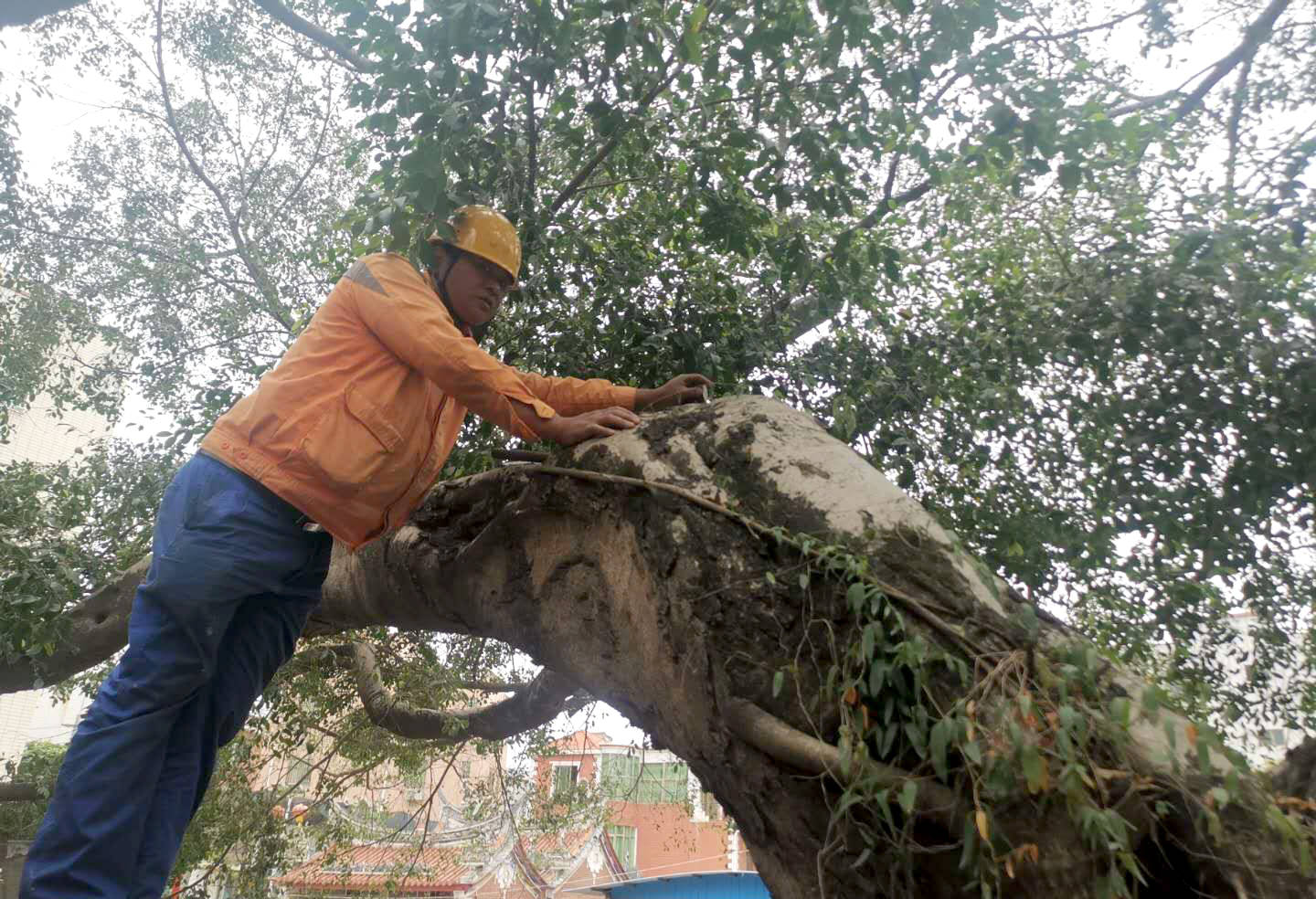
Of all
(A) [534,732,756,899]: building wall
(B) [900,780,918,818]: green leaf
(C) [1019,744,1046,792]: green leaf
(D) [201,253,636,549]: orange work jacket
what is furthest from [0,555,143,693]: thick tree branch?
(A) [534,732,756,899]: building wall

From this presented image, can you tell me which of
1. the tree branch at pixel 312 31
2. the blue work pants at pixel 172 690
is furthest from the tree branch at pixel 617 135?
the blue work pants at pixel 172 690

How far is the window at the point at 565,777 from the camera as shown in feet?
28.0

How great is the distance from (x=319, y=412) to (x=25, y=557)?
2.66 m

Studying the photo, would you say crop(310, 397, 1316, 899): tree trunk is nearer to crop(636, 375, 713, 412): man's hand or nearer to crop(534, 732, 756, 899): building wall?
crop(636, 375, 713, 412): man's hand

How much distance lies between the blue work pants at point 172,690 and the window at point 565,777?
245 inches

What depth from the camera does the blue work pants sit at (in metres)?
2.14

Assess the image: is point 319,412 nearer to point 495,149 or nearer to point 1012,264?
point 495,149

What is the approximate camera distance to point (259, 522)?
2451mm

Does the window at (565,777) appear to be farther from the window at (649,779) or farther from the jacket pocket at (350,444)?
the jacket pocket at (350,444)

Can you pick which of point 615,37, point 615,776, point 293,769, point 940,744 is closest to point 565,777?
point 615,776

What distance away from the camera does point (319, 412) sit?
2451mm

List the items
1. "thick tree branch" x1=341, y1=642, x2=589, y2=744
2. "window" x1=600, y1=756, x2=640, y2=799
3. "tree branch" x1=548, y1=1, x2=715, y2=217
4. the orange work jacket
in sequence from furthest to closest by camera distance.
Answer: "window" x1=600, y1=756, x2=640, y2=799
"thick tree branch" x1=341, y1=642, x2=589, y2=744
"tree branch" x1=548, y1=1, x2=715, y2=217
the orange work jacket

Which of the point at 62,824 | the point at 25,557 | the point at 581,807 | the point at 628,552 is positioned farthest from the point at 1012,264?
the point at 581,807

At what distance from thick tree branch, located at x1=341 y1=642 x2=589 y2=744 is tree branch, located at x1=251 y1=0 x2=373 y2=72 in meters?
3.47
